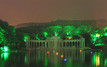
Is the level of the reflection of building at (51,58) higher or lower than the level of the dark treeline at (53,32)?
lower

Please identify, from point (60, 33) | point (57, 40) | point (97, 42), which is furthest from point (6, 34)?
point (60, 33)

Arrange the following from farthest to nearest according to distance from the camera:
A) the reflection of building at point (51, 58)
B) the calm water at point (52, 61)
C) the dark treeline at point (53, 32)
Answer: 1. the dark treeline at point (53, 32)
2. the reflection of building at point (51, 58)
3. the calm water at point (52, 61)

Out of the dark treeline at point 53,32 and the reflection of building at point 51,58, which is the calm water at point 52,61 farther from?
the dark treeline at point 53,32

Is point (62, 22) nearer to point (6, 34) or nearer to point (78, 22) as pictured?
point (78, 22)

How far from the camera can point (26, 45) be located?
40688 mm

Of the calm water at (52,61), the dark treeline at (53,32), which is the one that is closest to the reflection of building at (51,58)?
the calm water at (52,61)

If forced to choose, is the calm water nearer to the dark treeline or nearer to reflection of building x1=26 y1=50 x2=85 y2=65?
reflection of building x1=26 y1=50 x2=85 y2=65

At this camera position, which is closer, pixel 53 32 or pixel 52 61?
pixel 52 61

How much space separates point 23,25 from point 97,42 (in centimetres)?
4565

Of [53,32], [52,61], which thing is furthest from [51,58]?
[53,32]

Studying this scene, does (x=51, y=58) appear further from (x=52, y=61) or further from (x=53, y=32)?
(x=53, y=32)

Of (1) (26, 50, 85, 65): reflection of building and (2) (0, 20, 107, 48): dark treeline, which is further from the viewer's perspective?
(2) (0, 20, 107, 48): dark treeline

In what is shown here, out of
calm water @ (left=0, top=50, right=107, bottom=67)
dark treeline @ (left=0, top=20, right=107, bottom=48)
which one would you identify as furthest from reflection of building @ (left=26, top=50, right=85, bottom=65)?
dark treeline @ (left=0, top=20, right=107, bottom=48)

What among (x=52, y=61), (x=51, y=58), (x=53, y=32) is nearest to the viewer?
(x=52, y=61)
